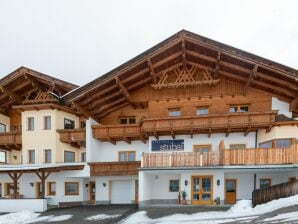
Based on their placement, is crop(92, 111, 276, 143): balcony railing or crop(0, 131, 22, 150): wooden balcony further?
crop(0, 131, 22, 150): wooden balcony

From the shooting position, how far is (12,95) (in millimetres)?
25172

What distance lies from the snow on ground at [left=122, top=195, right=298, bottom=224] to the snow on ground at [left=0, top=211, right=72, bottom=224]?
474cm

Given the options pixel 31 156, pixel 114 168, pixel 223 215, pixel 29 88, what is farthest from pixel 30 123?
pixel 223 215

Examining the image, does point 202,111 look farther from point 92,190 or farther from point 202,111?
point 92,190

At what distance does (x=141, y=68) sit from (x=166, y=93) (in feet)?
8.85

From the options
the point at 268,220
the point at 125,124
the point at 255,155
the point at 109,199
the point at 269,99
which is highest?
the point at 269,99

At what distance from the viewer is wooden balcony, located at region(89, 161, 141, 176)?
Answer: 22.4 m

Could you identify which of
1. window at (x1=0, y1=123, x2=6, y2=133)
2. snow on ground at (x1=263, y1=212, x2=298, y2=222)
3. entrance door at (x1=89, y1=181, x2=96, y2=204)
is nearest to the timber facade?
entrance door at (x1=89, y1=181, x2=96, y2=204)

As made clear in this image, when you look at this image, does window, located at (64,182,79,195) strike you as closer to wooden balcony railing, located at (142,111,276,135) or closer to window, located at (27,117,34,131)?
window, located at (27,117,34,131)

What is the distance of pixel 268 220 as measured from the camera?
11.8 meters

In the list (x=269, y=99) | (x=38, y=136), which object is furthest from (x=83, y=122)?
(x=269, y=99)

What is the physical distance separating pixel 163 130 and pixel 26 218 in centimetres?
1076

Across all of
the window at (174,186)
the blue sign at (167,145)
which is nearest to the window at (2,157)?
the blue sign at (167,145)

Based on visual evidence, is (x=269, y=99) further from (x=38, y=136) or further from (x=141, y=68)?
(x=38, y=136)
